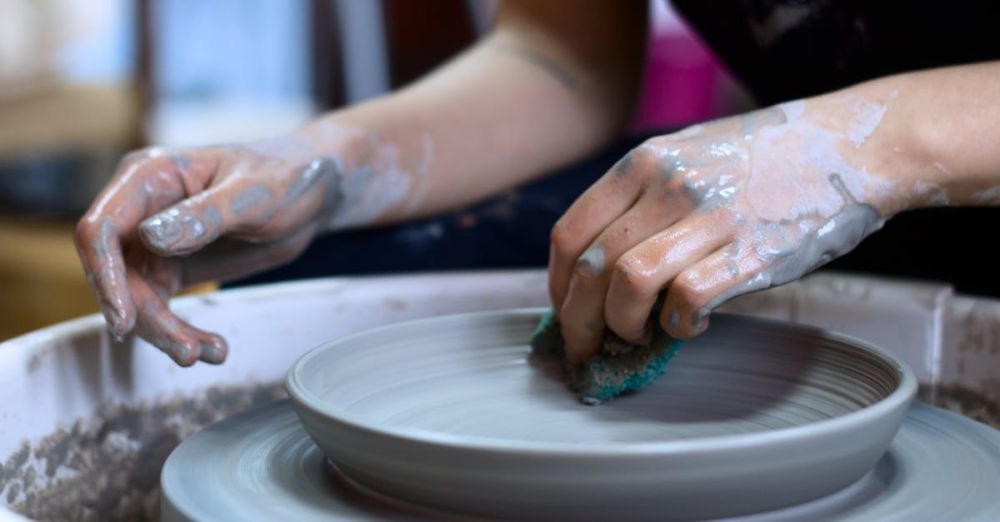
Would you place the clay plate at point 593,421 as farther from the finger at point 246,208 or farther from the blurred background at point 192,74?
the blurred background at point 192,74

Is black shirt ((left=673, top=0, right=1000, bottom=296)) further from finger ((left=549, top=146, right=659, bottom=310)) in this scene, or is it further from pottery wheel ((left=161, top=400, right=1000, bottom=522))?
finger ((left=549, top=146, right=659, bottom=310))

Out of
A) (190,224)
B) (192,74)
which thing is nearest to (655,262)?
(190,224)

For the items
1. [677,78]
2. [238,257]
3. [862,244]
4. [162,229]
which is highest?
[162,229]

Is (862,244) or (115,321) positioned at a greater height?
(115,321)

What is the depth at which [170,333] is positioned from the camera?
1.02 m

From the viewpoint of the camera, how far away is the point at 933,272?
52.7 inches

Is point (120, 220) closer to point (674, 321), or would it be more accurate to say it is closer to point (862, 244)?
point (674, 321)

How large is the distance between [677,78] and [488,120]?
275 cm

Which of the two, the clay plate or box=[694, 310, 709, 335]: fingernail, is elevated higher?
box=[694, 310, 709, 335]: fingernail

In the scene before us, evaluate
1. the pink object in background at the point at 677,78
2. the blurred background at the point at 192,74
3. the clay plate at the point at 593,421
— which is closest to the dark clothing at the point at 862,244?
the clay plate at the point at 593,421

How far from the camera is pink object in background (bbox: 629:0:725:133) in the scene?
4020 mm

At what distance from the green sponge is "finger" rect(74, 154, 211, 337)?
1.30 feet

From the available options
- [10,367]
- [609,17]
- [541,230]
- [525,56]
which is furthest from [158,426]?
[609,17]

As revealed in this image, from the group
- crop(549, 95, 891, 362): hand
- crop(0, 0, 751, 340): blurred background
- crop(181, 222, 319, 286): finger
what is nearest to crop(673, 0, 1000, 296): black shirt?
crop(549, 95, 891, 362): hand
